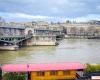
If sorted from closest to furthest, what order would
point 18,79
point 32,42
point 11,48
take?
1. point 18,79
2. point 11,48
3. point 32,42

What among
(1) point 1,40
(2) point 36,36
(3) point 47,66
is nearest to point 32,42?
(2) point 36,36

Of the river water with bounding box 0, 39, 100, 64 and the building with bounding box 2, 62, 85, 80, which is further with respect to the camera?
the river water with bounding box 0, 39, 100, 64

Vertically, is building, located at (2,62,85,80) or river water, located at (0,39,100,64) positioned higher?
building, located at (2,62,85,80)

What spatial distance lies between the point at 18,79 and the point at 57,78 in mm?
1527

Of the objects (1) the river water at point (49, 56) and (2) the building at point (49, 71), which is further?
(1) the river water at point (49, 56)

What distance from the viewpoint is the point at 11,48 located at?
34.0 meters

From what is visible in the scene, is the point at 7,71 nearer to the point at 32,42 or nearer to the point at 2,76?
the point at 2,76

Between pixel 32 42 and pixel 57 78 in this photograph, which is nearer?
pixel 57 78

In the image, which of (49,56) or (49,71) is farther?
(49,56)

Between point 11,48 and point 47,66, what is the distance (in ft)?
72.1

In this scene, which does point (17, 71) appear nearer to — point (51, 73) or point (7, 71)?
point (7, 71)

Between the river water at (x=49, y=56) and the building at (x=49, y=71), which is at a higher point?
the building at (x=49, y=71)

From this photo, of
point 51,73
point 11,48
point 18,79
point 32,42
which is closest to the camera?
point 18,79

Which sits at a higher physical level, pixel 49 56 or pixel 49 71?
pixel 49 71
